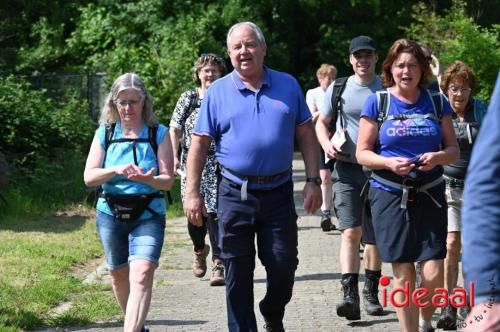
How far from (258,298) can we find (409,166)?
293 centimetres

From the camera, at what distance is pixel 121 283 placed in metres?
6.68

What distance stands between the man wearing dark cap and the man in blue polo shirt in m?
1.55

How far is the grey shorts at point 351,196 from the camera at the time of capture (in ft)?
26.2

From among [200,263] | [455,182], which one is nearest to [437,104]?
[455,182]

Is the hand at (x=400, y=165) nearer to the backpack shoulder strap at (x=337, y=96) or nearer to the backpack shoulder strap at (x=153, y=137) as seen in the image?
the backpack shoulder strap at (x=153, y=137)

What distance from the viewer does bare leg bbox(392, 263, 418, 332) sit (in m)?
6.29

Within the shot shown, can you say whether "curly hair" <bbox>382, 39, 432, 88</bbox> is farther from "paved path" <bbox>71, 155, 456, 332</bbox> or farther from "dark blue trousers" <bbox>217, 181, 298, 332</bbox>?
"paved path" <bbox>71, 155, 456, 332</bbox>

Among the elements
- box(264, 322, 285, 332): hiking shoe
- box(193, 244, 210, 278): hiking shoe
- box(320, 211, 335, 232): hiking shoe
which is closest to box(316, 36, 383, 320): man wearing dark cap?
box(264, 322, 285, 332): hiking shoe

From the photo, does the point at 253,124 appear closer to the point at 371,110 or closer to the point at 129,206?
the point at 371,110

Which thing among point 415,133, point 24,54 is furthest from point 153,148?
point 24,54

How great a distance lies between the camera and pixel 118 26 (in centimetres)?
2944

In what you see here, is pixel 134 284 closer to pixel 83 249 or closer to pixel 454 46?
pixel 83 249

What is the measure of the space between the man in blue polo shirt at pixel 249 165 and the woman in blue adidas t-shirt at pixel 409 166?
1.61ft

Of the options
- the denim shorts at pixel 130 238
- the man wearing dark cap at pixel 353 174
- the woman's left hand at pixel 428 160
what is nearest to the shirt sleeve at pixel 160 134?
the denim shorts at pixel 130 238
